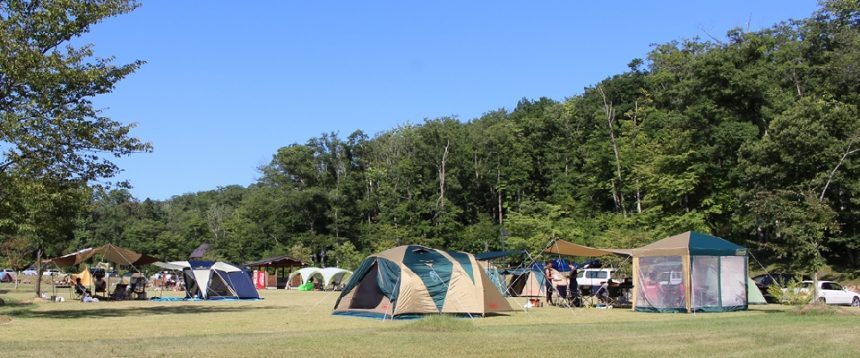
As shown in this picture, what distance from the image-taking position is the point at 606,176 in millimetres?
57812

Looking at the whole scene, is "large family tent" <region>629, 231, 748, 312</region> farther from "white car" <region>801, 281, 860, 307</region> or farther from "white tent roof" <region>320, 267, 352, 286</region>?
"white tent roof" <region>320, 267, 352, 286</region>

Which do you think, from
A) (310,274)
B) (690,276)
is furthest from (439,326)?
(310,274)

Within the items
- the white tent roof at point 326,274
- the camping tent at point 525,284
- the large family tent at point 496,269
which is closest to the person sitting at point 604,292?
the large family tent at point 496,269

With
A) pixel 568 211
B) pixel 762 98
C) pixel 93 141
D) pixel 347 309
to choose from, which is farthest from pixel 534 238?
pixel 93 141

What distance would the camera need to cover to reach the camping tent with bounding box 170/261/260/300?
30.3 metres

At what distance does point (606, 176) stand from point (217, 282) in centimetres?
3528

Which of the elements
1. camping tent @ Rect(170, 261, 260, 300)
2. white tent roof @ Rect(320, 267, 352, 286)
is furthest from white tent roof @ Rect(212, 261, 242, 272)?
white tent roof @ Rect(320, 267, 352, 286)

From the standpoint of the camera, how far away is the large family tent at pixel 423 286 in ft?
59.4

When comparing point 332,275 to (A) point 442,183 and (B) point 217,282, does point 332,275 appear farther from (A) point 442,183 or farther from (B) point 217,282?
(A) point 442,183

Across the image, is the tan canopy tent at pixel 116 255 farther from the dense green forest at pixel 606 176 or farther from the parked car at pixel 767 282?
the parked car at pixel 767 282

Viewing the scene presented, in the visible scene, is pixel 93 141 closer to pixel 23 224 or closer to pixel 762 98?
pixel 23 224

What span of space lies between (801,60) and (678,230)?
13.1 m

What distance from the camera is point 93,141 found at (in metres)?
19.0

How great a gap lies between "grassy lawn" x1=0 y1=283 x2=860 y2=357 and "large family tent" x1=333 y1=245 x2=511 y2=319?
951mm
